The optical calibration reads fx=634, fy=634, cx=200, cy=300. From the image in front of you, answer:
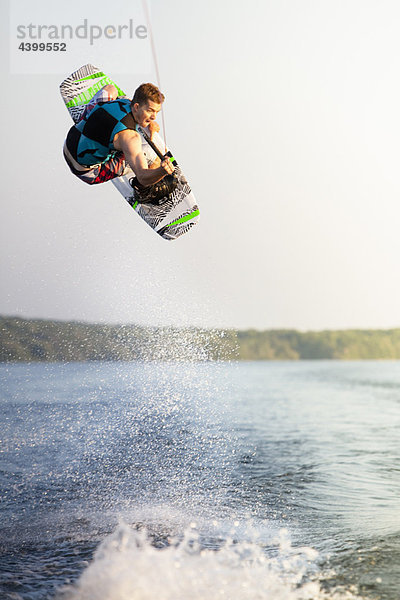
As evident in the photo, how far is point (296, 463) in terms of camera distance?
342 inches

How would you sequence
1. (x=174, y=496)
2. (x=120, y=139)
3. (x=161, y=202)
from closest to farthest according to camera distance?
(x=120, y=139), (x=161, y=202), (x=174, y=496)

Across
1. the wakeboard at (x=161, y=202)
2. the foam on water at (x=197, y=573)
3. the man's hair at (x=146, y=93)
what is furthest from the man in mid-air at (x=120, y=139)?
the foam on water at (x=197, y=573)

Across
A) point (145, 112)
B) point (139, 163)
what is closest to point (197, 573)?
point (139, 163)

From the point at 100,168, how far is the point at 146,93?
104 centimetres

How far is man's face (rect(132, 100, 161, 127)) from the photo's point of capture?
16.6 ft

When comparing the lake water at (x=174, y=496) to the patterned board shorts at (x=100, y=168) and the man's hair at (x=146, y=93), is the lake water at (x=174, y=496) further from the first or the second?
the man's hair at (x=146, y=93)

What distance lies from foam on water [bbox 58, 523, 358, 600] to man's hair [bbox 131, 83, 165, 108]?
11.2 feet

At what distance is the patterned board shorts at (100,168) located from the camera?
18.4 feet

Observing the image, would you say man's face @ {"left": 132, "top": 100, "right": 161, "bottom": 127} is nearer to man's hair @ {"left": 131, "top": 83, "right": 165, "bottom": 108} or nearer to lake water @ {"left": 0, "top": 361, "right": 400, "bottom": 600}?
man's hair @ {"left": 131, "top": 83, "right": 165, "bottom": 108}

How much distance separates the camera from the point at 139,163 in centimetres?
466

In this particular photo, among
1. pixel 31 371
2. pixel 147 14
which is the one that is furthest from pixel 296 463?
pixel 147 14

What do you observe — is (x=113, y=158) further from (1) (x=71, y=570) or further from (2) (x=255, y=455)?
(2) (x=255, y=455)

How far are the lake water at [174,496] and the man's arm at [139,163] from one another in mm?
2723

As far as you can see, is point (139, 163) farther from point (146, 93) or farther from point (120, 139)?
point (146, 93)
